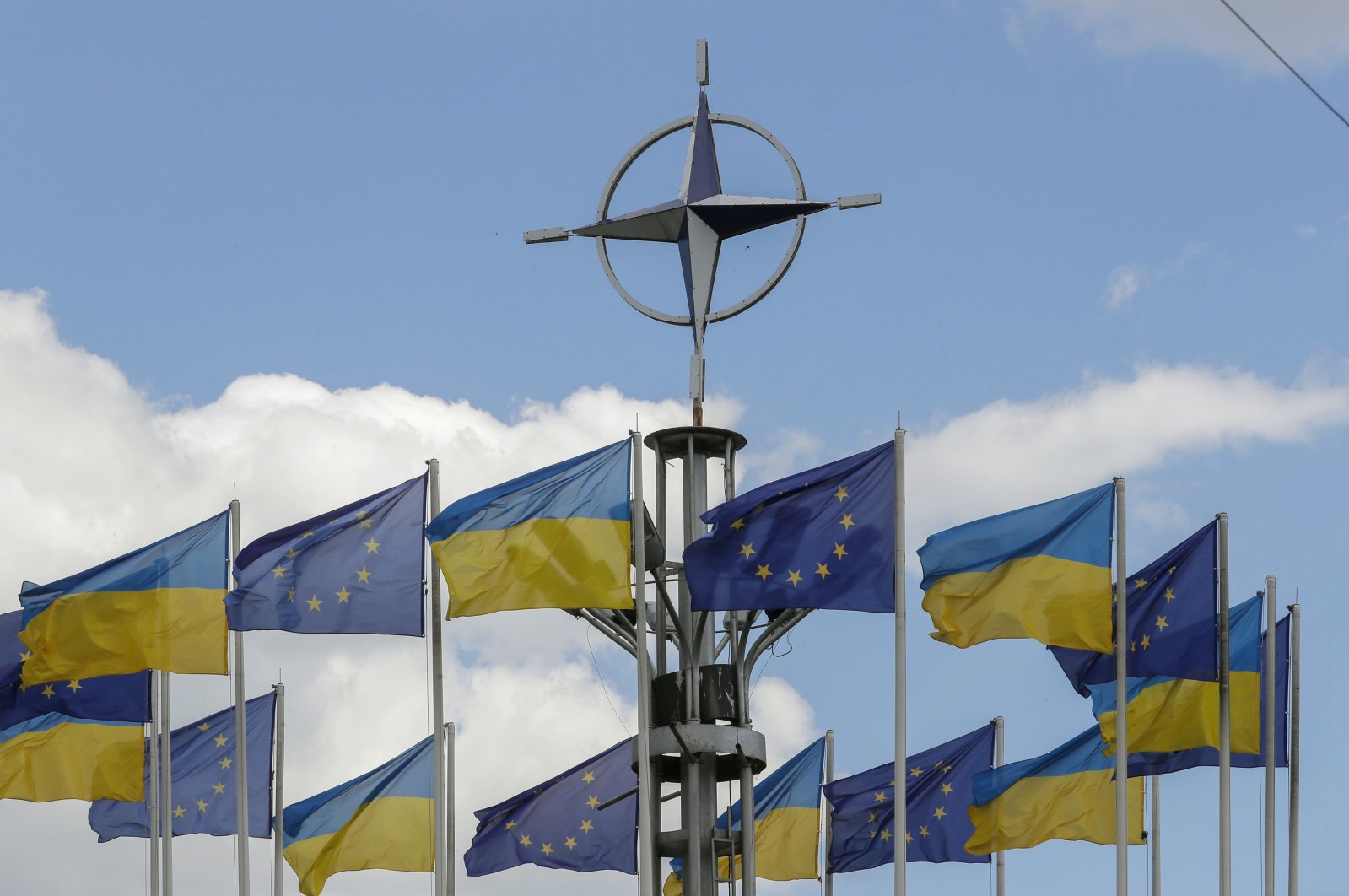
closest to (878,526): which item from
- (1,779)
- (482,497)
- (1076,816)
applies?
(482,497)

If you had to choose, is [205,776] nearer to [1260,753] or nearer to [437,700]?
[437,700]

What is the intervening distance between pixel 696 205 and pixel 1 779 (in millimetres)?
15708

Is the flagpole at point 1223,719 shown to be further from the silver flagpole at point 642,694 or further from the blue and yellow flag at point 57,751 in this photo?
the blue and yellow flag at point 57,751

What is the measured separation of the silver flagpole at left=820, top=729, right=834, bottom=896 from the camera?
43.1m

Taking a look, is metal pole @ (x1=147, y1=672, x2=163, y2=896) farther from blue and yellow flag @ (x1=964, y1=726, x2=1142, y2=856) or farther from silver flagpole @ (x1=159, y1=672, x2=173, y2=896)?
blue and yellow flag @ (x1=964, y1=726, x2=1142, y2=856)

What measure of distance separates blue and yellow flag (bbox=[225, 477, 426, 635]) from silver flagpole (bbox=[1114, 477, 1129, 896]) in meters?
10.5

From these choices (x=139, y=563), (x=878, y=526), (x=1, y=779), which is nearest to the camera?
(x=878, y=526)

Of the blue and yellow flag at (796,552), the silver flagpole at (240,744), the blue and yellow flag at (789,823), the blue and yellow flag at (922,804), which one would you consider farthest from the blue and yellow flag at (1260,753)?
the silver flagpole at (240,744)

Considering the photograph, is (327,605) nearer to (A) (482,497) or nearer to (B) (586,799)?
(A) (482,497)

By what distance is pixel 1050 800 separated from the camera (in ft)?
129

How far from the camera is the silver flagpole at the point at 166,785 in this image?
38062 mm

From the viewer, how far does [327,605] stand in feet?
114

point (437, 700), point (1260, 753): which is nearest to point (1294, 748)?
point (1260, 753)

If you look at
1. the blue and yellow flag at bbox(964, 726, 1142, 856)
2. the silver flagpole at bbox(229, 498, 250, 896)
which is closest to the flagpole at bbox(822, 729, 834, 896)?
the blue and yellow flag at bbox(964, 726, 1142, 856)
